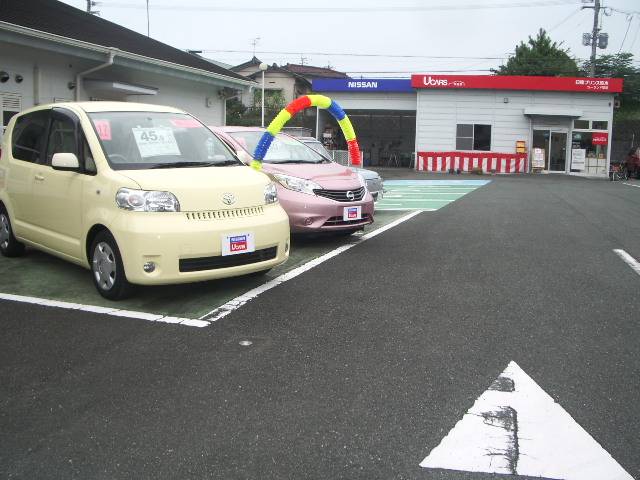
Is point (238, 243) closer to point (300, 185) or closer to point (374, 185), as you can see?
point (300, 185)

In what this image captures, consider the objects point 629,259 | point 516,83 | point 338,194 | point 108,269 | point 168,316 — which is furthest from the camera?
point 516,83

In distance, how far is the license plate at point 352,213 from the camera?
26.9 feet

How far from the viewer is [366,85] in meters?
31.4

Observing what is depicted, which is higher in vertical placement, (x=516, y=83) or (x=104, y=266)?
(x=516, y=83)

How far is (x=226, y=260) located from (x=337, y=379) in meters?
1.99

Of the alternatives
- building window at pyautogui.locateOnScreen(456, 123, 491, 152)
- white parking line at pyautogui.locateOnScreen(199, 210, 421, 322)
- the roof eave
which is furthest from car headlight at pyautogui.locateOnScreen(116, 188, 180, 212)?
building window at pyautogui.locateOnScreen(456, 123, 491, 152)

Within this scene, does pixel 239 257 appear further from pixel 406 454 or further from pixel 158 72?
pixel 158 72

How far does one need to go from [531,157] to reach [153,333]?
28673 millimetres

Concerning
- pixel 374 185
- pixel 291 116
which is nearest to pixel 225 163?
pixel 291 116

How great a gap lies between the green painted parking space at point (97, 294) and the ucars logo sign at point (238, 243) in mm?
461

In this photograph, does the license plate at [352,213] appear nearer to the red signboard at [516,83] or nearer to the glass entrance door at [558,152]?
the red signboard at [516,83]

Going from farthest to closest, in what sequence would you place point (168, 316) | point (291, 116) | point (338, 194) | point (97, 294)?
point (291, 116)
point (338, 194)
point (97, 294)
point (168, 316)

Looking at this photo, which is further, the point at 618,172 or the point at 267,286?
the point at 618,172

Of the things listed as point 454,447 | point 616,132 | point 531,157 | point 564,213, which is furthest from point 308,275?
point 616,132
